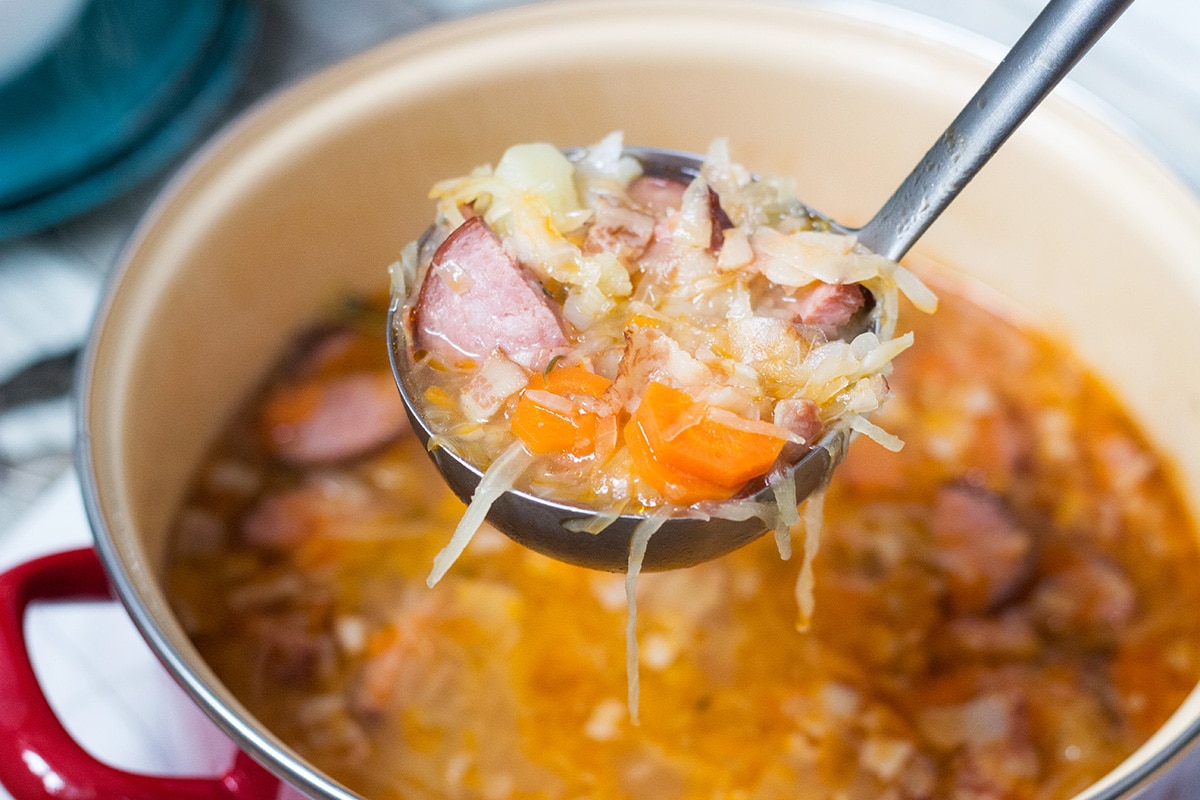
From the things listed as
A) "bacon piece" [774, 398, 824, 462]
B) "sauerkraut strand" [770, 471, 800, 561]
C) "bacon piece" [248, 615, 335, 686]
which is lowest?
"bacon piece" [248, 615, 335, 686]

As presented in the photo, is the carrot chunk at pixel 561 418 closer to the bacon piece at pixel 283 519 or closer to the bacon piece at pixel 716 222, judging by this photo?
the bacon piece at pixel 716 222

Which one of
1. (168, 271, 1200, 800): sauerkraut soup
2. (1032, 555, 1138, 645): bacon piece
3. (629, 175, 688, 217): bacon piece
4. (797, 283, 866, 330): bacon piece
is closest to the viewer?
(797, 283, 866, 330): bacon piece

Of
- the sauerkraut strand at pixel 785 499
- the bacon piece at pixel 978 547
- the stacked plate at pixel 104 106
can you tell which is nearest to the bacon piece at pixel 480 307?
the sauerkraut strand at pixel 785 499

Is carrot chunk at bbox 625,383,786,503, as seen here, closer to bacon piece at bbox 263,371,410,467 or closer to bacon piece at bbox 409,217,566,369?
bacon piece at bbox 409,217,566,369

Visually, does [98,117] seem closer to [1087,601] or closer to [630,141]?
[630,141]

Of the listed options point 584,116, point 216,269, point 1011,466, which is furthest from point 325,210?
point 1011,466

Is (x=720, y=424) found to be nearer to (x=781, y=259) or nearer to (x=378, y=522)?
(x=781, y=259)

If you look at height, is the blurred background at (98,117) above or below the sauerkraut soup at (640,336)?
below

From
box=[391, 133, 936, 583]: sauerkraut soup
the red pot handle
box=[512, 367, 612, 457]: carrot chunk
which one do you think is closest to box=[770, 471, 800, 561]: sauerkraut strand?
box=[391, 133, 936, 583]: sauerkraut soup
